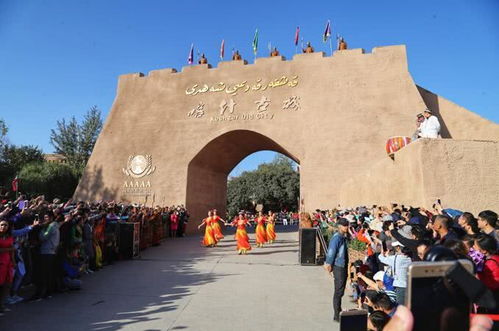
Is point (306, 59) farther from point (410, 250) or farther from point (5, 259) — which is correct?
point (5, 259)

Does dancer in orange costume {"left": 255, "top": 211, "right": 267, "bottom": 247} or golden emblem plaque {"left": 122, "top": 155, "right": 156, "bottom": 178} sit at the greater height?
golden emblem plaque {"left": 122, "top": 155, "right": 156, "bottom": 178}

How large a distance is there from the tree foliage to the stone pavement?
34.5m

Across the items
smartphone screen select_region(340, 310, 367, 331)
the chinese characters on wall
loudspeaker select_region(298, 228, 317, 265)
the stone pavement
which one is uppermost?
the chinese characters on wall

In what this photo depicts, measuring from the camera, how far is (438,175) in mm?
7586

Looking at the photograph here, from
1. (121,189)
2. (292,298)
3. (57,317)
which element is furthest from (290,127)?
(57,317)

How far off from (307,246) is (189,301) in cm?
497

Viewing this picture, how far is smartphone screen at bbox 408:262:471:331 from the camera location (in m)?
1.49

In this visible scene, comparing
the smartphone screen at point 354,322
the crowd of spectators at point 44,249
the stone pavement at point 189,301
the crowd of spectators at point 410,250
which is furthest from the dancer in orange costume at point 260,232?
Result: the smartphone screen at point 354,322

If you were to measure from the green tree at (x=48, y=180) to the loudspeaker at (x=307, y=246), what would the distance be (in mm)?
25961

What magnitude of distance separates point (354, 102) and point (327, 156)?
3.30m

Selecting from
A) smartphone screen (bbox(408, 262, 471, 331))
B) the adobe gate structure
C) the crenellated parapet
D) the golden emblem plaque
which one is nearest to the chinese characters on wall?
the adobe gate structure

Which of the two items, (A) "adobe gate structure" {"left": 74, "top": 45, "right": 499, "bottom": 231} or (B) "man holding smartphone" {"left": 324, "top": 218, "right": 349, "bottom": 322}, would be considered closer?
(B) "man holding smartphone" {"left": 324, "top": 218, "right": 349, "bottom": 322}

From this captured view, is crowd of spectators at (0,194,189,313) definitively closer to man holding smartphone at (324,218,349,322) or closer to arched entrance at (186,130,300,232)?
man holding smartphone at (324,218,349,322)

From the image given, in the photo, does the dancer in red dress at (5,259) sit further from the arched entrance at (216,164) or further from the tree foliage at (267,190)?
the tree foliage at (267,190)
